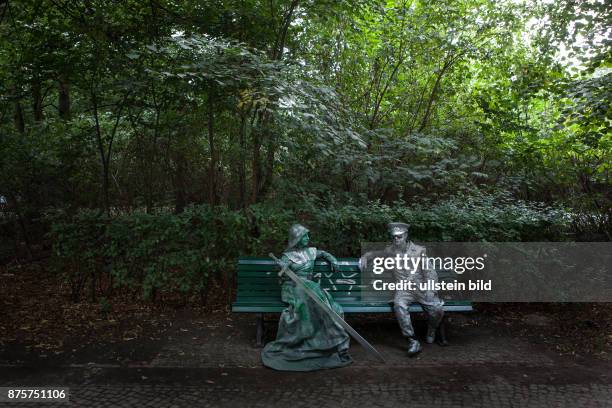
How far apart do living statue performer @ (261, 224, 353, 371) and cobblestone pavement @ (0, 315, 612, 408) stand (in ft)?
0.44

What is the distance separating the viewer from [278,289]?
217 inches

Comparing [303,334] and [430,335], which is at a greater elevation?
[303,334]

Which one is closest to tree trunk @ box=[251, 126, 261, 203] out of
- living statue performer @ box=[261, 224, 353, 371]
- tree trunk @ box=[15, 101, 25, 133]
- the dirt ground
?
the dirt ground

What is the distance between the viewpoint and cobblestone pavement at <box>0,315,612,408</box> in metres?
3.99

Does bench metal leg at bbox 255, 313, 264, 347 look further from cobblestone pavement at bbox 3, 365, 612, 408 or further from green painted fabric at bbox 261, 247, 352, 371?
cobblestone pavement at bbox 3, 365, 612, 408

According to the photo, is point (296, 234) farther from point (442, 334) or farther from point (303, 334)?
point (442, 334)

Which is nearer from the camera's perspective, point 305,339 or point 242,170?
point 305,339

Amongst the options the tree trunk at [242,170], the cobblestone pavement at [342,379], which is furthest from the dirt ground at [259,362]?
the tree trunk at [242,170]

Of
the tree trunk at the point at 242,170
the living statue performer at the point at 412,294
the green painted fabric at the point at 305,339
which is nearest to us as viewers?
the green painted fabric at the point at 305,339

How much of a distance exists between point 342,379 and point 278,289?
1.46 metres

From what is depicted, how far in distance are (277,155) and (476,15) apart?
4.86 m

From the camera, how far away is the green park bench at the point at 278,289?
17.2ft

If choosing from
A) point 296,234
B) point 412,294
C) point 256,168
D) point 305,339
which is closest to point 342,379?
point 305,339

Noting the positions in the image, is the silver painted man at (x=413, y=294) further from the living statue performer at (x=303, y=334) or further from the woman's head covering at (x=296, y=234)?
the woman's head covering at (x=296, y=234)
